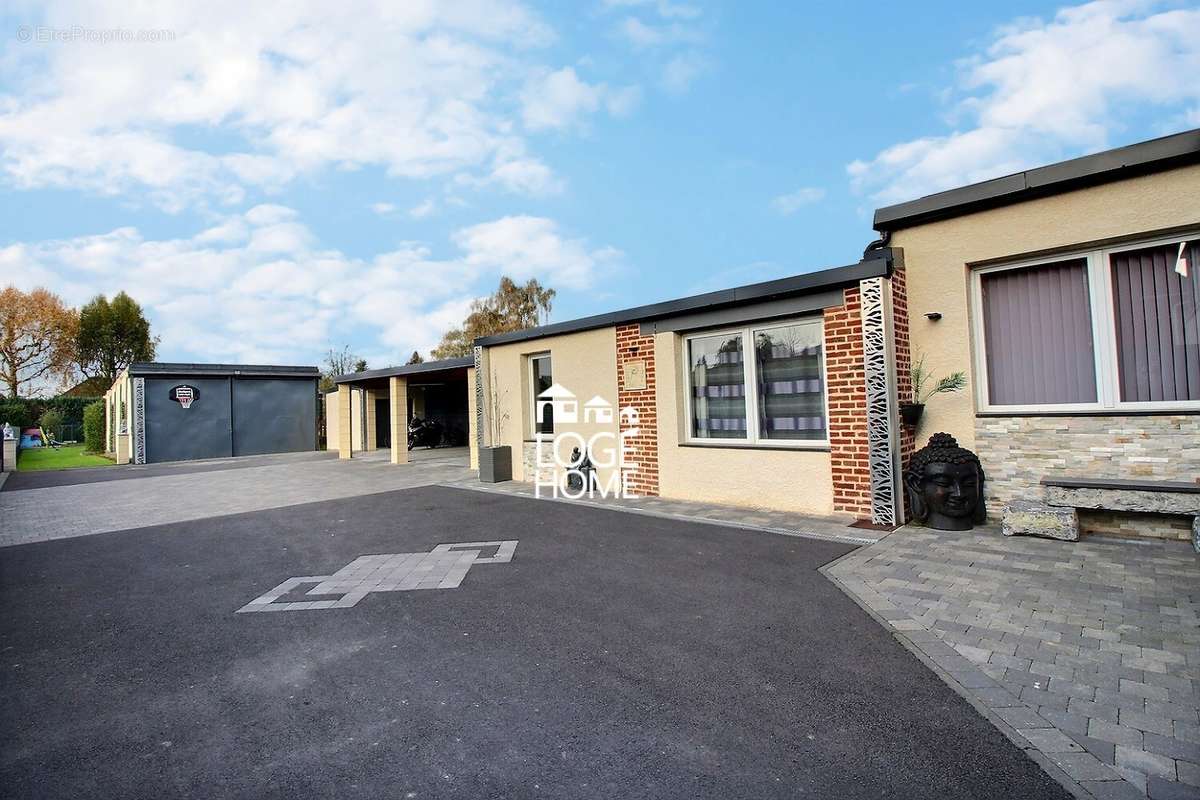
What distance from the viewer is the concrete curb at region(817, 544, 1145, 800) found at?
1.86 m

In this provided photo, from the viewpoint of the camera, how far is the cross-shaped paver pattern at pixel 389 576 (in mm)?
3965

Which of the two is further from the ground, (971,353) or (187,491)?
(971,353)

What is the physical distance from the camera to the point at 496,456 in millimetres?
10094

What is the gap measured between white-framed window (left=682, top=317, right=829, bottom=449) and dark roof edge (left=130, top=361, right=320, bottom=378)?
17807mm

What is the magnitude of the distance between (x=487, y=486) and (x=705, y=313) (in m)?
4.87

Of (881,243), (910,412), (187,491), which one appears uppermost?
(881,243)

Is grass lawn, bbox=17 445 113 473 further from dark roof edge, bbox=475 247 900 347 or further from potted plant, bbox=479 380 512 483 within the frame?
dark roof edge, bbox=475 247 900 347

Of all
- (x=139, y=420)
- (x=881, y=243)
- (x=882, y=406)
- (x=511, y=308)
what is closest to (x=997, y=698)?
(x=882, y=406)

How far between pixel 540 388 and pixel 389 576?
571 cm

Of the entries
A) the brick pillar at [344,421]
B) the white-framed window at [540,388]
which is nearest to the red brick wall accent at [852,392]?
the white-framed window at [540,388]

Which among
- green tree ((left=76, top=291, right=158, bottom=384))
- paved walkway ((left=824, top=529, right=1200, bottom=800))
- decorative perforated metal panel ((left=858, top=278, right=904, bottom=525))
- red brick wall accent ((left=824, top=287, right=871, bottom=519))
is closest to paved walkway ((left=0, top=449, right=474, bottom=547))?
red brick wall accent ((left=824, top=287, right=871, bottom=519))

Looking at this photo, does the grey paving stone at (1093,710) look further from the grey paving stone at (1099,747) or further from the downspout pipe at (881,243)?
the downspout pipe at (881,243)

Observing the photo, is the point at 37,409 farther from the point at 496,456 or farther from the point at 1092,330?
the point at 1092,330

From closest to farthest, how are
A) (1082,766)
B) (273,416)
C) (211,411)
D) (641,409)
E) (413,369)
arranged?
(1082,766) → (641,409) → (413,369) → (211,411) → (273,416)
